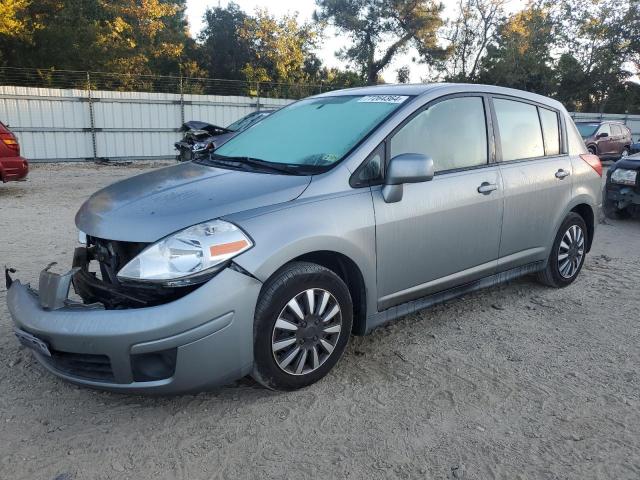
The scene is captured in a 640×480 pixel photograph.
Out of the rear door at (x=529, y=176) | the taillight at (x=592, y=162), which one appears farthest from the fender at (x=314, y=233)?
the taillight at (x=592, y=162)

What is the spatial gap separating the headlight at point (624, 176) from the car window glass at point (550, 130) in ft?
13.1

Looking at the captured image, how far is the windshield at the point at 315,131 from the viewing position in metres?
3.24

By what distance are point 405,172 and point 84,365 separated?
197cm

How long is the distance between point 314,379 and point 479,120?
2.22 metres

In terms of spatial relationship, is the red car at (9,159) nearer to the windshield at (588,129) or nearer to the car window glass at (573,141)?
the car window glass at (573,141)

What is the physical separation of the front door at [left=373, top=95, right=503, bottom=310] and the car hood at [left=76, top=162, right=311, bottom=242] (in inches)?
26.9

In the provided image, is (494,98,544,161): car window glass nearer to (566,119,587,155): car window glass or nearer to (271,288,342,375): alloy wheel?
(566,119,587,155): car window glass

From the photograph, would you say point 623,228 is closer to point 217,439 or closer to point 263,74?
point 217,439

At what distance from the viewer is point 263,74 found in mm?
32625

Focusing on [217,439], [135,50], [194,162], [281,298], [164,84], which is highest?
[135,50]

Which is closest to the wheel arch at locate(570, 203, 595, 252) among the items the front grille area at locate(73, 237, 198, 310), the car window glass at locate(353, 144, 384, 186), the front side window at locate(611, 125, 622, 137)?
the car window glass at locate(353, 144, 384, 186)

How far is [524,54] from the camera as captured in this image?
33875 mm

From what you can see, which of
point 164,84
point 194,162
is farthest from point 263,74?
point 194,162

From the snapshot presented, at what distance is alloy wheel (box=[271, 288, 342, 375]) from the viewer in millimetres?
2775
